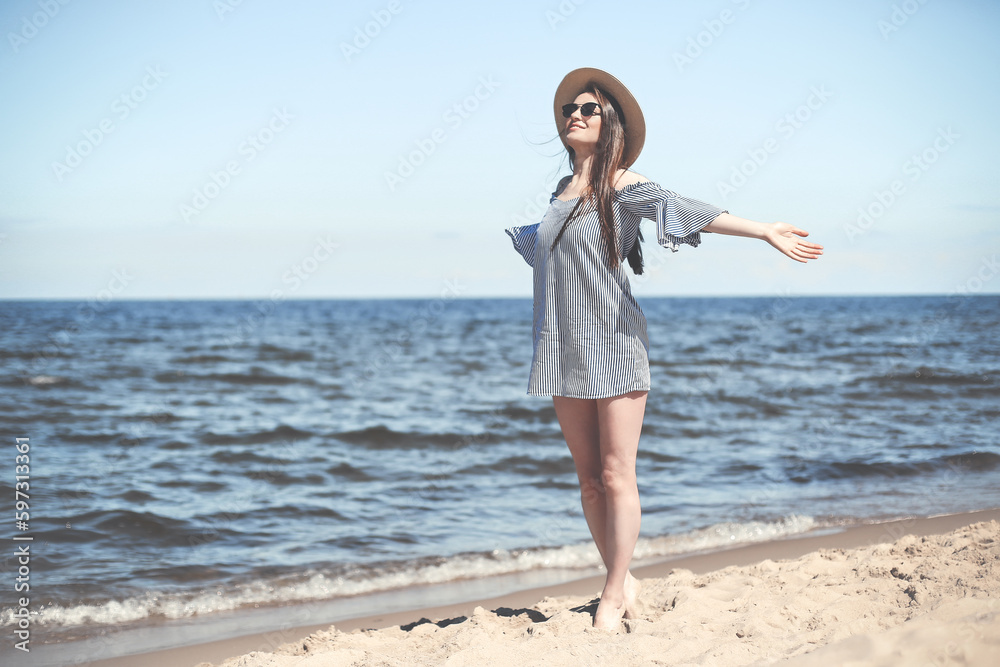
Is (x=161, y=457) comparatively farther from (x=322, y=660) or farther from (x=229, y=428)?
(x=322, y=660)

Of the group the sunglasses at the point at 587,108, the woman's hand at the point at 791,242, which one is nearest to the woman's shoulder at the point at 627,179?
the sunglasses at the point at 587,108

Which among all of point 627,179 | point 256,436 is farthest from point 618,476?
point 256,436

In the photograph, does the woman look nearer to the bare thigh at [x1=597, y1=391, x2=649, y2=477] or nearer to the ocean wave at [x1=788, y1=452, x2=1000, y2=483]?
the bare thigh at [x1=597, y1=391, x2=649, y2=477]

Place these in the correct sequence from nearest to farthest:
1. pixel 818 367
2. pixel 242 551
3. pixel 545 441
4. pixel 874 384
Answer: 1. pixel 242 551
2. pixel 545 441
3. pixel 874 384
4. pixel 818 367

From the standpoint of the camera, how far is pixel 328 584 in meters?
4.26

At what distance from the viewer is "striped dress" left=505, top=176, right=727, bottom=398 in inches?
101

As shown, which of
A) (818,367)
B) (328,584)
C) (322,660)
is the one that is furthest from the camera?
(818,367)

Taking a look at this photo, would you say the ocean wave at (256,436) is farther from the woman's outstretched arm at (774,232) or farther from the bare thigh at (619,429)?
the woman's outstretched arm at (774,232)

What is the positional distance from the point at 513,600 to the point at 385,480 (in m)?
2.96

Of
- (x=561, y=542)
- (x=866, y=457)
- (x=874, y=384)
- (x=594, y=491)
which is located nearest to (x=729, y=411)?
(x=866, y=457)

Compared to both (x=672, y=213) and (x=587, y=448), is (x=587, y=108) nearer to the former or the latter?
(x=672, y=213)

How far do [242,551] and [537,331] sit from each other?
3086 mm

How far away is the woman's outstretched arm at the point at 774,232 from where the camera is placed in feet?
7.43

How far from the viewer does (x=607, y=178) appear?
263cm
